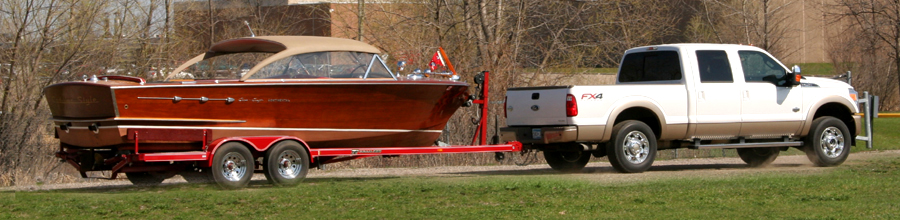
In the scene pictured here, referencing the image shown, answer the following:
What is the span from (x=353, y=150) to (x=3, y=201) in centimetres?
389

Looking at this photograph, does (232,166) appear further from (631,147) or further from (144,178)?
(631,147)

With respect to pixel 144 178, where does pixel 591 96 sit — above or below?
above

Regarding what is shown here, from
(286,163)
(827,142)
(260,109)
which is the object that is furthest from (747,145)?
(260,109)

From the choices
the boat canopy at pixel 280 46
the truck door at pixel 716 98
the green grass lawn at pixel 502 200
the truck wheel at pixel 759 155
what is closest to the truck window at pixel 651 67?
the truck door at pixel 716 98

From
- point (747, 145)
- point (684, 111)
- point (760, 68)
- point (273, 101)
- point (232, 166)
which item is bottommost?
point (232, 166)

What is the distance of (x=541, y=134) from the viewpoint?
1263cm

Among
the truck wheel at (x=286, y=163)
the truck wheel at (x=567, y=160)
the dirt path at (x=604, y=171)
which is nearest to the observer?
the truck wheel at (x=286, y=163)

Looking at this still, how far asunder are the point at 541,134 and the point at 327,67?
3059 mm

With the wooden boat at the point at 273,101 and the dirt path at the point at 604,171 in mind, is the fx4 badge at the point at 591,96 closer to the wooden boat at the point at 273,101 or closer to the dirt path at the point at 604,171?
the dirt path at the point at 604,171

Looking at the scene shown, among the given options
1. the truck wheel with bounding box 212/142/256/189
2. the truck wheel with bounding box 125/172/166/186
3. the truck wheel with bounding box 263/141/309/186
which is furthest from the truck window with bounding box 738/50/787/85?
the truck wheel with bounding box 125/172/166/186

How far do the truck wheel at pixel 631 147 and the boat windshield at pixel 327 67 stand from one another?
3162 millimetres

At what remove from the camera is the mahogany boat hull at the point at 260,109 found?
1015 centimetres

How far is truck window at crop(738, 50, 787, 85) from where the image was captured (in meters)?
13.7

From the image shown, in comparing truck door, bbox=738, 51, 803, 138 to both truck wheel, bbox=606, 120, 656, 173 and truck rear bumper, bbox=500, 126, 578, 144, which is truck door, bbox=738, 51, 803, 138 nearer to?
truck wheel, bbox=606, 120, 656, 173
